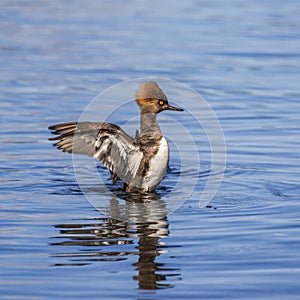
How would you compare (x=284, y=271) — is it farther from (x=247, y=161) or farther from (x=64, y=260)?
(x=247, y=161)

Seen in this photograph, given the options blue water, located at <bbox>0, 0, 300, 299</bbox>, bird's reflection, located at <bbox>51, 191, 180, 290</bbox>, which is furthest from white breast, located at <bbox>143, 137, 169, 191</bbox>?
bird's reflection, located at <bbox>51, 191, 180, 290</bbox>

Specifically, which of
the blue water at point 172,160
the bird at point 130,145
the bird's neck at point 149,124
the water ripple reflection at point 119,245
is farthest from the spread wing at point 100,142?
the water ripple reflection at point 119,245

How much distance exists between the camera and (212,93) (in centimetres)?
1391

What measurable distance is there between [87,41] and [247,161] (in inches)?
353

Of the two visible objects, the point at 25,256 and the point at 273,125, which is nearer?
the point at 25,256

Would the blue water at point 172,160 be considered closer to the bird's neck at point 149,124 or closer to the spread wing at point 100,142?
the spread wing at point 100,142

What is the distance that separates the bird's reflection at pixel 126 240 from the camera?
646 cm

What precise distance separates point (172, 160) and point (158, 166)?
1.55 metres

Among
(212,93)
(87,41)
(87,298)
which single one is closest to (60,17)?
(87,41)

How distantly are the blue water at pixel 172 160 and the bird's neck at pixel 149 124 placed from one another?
27.7 inches

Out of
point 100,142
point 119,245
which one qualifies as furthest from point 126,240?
point 100,142

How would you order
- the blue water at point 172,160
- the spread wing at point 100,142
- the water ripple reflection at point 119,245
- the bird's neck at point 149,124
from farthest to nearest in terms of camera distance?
the bird's neck at point 149,124, the spread wing at point 100,142, the water ripple reflection at point 119,245, the blue water at point 172,160

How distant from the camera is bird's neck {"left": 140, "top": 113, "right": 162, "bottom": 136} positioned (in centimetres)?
906

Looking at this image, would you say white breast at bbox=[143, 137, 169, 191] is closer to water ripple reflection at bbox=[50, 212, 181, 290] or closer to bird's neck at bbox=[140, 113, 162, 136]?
bird's neck at bbox=[140, 113, 162, 136]
